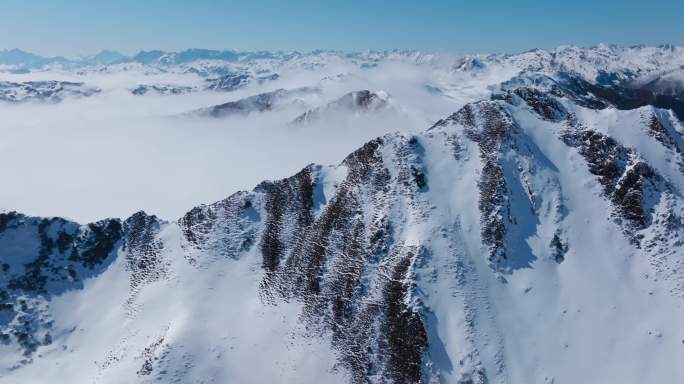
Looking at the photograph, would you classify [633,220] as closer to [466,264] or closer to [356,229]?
[466,264]

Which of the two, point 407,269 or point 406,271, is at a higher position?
point 407,269

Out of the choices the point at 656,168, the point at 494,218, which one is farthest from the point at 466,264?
the point at 656,168

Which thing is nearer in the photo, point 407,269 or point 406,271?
point 406,271
